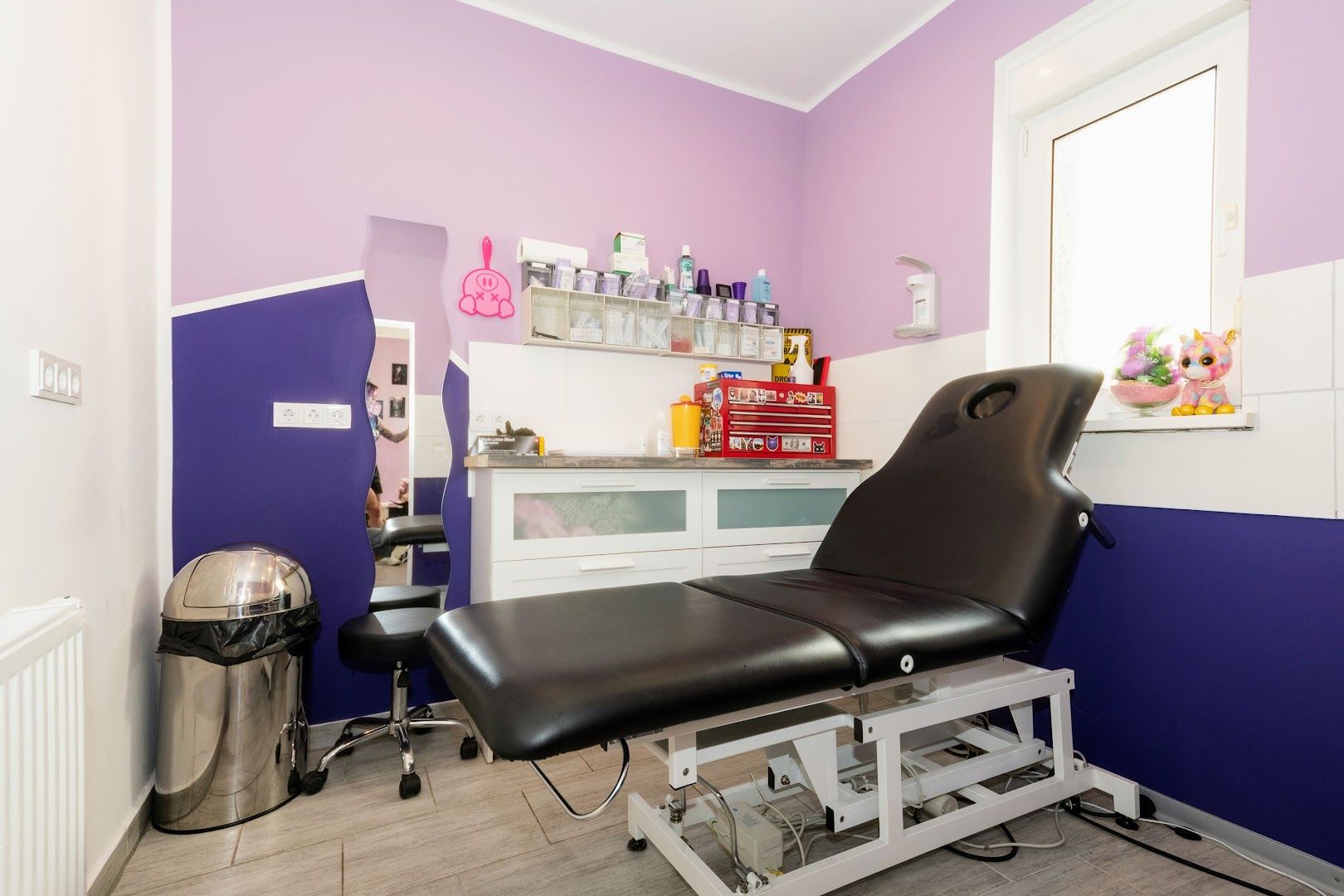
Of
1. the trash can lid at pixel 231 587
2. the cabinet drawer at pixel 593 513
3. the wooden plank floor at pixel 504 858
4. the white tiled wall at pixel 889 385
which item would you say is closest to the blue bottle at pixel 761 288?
the white tiled wall at pixel 889 385

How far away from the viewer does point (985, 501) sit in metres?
1.54

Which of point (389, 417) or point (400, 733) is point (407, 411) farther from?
point (400, 733)

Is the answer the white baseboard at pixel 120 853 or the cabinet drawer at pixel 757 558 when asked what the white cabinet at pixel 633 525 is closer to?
the cabinet drawer at pixel 757 558

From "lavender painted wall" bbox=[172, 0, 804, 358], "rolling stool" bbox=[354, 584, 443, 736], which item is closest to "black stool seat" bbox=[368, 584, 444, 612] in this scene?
"rolling stool" bbox=[354, 584, 443, 736]

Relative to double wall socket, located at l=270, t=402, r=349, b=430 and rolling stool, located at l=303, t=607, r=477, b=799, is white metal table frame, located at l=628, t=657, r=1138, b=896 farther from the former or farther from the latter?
double wall socket, located at l=270, t=402, r=349, b=430

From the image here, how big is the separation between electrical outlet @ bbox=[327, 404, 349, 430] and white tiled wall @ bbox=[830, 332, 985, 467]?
1962mm

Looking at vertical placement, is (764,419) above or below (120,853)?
above

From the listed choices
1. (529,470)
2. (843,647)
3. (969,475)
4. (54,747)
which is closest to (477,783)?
(529,470)

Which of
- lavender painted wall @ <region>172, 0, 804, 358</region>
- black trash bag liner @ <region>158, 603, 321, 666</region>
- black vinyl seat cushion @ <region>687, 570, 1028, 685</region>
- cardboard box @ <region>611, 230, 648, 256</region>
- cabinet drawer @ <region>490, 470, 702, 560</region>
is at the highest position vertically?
lavender painted wall @ <region>172, 0, 804, 358</region>

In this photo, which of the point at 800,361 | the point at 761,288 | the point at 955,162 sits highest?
the point at 955,162

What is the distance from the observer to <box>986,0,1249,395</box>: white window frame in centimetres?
172

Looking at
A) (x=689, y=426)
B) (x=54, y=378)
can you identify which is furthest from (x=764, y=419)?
(x=54, y=378)

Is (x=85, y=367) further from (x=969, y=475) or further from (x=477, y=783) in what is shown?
(x=969, y=475)

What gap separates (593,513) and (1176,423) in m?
1.64
